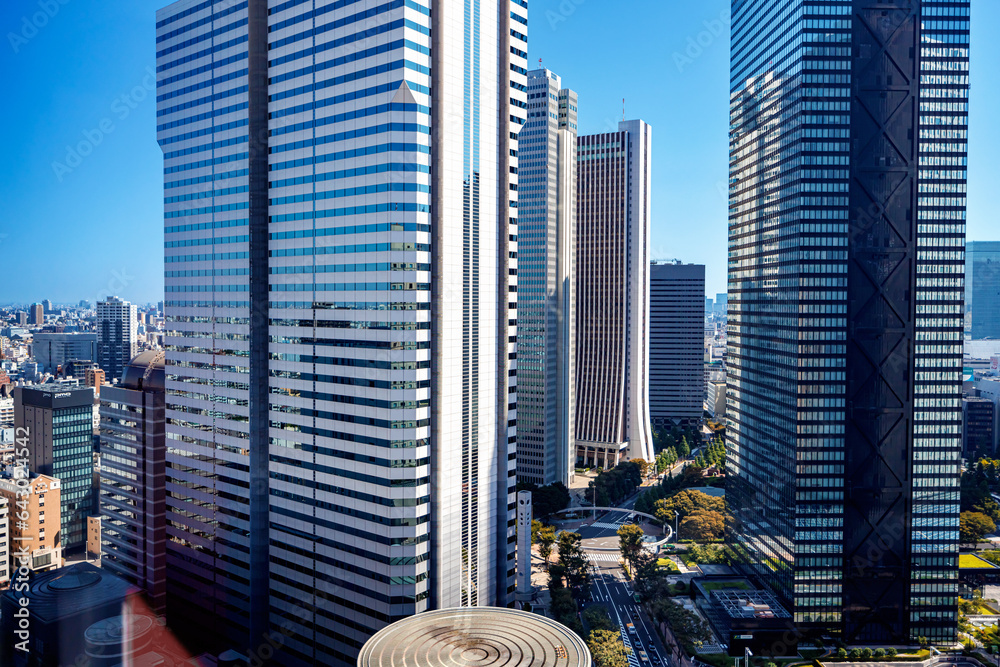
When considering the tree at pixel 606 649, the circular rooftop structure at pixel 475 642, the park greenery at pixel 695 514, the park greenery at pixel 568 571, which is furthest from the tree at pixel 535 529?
the circular rooftop structure at pixel 475 642

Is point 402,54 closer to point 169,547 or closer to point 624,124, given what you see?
point 169,547

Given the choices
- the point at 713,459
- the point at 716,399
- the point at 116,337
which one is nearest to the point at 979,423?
the point at 713,459

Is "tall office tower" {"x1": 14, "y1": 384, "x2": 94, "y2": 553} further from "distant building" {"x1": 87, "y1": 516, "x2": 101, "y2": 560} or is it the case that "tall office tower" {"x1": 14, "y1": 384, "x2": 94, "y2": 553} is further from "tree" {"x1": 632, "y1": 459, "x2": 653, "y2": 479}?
"tree" {"x1": 632, "y1": 459, "x2": 653, "y2": 479}

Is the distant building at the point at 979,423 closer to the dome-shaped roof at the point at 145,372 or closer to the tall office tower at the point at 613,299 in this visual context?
the tall office tower at the point at 613,299

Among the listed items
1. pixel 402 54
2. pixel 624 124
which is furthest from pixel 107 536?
pixel 624 124

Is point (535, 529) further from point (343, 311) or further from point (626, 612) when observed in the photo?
point (343, 311)
